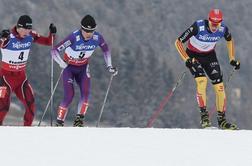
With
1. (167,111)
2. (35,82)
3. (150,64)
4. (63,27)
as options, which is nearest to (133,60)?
(150,64)

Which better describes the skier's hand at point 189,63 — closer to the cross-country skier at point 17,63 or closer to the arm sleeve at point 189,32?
the arm sleeve at point 189,32

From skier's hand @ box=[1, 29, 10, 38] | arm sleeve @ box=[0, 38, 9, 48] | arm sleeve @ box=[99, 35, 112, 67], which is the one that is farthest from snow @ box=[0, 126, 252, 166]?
arm sleeve @ box=[99, 35, 112, 67]

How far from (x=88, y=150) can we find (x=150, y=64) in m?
103

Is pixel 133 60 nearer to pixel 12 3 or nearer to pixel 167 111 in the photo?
pixel 167 111

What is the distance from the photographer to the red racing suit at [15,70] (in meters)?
11.3

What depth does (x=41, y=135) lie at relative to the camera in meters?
7.42

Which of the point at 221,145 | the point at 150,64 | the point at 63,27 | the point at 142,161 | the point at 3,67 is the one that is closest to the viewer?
the point at 142,161

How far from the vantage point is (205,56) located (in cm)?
1194

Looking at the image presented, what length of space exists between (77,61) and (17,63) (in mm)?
992

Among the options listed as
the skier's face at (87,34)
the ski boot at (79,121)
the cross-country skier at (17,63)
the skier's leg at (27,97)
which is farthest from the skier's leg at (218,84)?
the skier's leg at (27,97)

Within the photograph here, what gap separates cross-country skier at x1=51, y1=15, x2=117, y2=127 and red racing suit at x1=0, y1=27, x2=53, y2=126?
0.38 m

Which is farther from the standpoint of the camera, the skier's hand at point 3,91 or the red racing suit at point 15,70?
the skier's hand at point 3,91

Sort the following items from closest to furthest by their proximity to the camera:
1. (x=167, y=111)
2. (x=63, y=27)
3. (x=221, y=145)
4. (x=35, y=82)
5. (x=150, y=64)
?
(x=221, y=145), (x=35, y=82), (x=167, y=111), (x=150, y=64), (x=63, y=27)

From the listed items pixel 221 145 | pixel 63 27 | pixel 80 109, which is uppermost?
pixel 221 145
